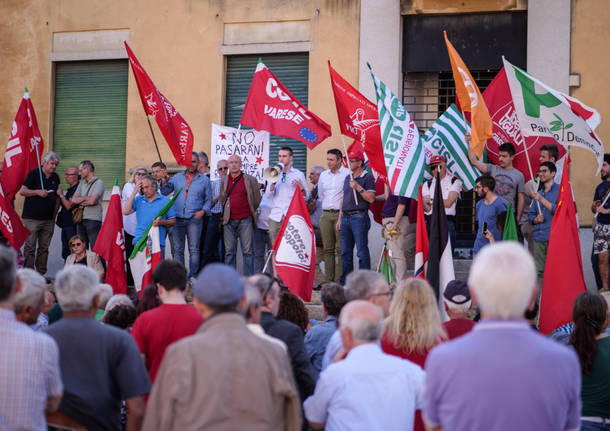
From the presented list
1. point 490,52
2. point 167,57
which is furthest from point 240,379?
point 167,57

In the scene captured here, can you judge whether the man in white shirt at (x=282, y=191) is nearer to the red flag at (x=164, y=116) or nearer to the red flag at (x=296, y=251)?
the red flag at (x=164, y=116)

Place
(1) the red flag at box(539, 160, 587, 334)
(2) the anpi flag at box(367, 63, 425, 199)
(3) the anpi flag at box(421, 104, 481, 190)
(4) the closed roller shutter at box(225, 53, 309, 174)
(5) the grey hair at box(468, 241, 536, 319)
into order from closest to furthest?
(5) the grey hair at box(468, 241, 536, 319)
(1) the red flag at box(539, 160, 587, 334)
(2) the anpi flag at box(367, 63, 425, 199)
(3) the anpi flag at box(421, 104, 481, 190)
(4) the closed roller shutter at box(225, 53, 309, 174)

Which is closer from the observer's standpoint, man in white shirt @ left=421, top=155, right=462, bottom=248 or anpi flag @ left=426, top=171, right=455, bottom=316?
anpi flag @ left=426, top=171, right=455, bottom=316

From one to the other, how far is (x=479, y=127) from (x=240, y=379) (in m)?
7.14

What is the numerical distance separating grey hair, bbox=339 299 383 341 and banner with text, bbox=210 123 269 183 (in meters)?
8.18

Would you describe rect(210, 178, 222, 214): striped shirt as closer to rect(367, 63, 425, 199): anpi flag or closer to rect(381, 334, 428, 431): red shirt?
rect(367, 63, 425, 199): anpi flag

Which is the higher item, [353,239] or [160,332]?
[353,239]

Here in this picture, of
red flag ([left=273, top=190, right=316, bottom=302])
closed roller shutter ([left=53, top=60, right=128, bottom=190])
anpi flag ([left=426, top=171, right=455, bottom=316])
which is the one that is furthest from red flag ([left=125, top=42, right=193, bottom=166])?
anpi flag ([left=426, top=171, right=455, bottom=316])

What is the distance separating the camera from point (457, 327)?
5.38 meters

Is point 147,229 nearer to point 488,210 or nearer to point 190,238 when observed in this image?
point 190,238

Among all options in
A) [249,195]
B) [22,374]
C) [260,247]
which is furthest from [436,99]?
[22,374]

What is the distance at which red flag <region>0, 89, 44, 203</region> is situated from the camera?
12406 millimetres

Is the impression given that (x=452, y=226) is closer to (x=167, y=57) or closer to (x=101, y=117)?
(x=167, y=57)

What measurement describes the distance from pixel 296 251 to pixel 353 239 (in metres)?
1.73
